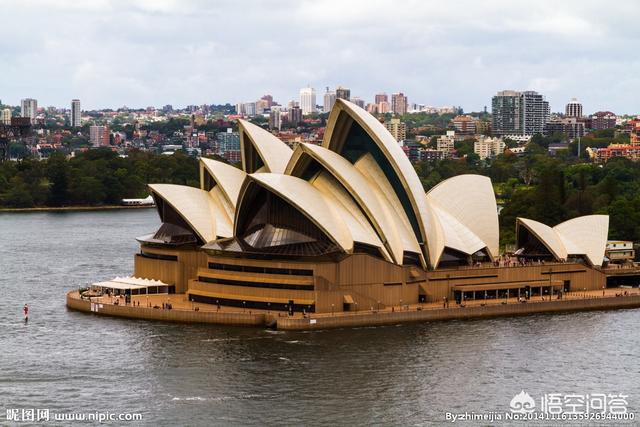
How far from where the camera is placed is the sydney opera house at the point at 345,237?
57500mm

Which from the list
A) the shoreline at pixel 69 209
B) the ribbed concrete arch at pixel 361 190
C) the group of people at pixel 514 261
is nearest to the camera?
the ribbed concrete arch at pixel 361 190

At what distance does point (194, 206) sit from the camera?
64.6 metres

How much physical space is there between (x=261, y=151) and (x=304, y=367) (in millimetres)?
20359

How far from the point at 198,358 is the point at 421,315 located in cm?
1283

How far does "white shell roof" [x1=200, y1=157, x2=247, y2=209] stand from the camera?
2557 inches

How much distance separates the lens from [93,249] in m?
87.9

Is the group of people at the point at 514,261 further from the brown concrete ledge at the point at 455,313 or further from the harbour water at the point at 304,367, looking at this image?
the harbour water at the point at 304,367

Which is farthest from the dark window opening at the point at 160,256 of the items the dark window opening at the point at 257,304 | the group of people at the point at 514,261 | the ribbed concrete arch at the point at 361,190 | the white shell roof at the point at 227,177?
the group of people at the point at 514,261

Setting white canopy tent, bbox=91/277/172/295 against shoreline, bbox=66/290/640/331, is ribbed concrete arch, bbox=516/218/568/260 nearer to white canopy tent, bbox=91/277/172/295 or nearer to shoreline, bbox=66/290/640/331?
shoreline, bbox=66/290/640/331

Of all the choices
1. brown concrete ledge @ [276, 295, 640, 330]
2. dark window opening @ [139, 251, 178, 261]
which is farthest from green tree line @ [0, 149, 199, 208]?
brown concrete ledge @ [276, 295, 640, 330]

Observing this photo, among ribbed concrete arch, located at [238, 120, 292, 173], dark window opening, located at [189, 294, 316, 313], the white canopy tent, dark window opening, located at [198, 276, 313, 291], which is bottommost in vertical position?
dark window opening, located at [189, 294, 316, 313]

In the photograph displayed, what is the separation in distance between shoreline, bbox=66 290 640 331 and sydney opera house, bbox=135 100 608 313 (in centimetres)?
132

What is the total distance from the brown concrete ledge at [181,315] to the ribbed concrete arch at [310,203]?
498 centimetres

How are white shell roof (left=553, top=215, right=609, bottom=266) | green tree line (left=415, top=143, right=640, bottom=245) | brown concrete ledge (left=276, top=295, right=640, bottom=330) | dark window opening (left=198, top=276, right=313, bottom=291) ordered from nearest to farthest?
1. brown concrete ledge (left=276, top=295, right=640, bottom=330)
2. dark window opening (left=198, top=276, right=313, bottom=291)
3. white shell roof (left=553, top=215, right=609, bottom=266)
4. green tree line (left=415, top=143, right=640, bottom=245)
